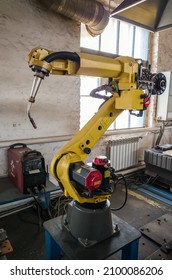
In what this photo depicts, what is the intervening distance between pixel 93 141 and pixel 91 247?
0.64 metres

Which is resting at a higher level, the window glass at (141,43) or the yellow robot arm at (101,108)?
the window glass at (141,43)

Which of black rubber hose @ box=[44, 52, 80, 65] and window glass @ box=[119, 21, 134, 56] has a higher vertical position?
window glass @ box=[119, 21, 134, 56]

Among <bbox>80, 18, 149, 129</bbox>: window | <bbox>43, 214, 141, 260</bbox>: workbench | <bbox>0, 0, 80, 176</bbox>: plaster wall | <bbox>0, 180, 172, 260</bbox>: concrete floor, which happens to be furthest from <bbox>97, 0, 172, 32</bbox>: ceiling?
<bbox>0, 180, 172, 260</bbox>: concrete floor

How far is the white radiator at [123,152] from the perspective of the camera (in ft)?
10.5

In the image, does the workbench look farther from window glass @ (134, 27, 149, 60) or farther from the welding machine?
window glass @ (134, 27, 149, 60)

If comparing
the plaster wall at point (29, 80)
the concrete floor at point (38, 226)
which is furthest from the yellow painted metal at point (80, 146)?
the plaster wall at point (29, 80)

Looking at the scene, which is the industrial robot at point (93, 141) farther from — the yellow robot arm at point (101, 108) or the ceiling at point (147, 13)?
the ceiling at point (147, 13)

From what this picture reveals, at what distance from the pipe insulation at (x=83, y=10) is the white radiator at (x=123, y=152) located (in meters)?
1.67

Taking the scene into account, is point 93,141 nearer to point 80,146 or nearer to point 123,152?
point 80,146

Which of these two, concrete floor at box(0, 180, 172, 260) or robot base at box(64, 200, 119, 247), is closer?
robot base at box(64, 200, 119, 247)

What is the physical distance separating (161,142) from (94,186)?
131 inches

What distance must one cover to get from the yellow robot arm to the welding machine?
0.78m

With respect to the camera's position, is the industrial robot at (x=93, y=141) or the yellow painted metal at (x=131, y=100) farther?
the yellow painted metal at (x=131, y=100)

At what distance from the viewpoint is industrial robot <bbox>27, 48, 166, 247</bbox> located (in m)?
1.11
